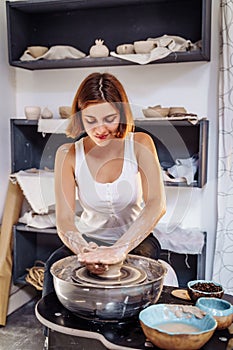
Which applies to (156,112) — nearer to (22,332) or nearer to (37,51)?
(37,51)

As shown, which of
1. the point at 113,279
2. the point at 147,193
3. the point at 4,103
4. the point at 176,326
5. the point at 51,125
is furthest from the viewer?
the point at 4,103

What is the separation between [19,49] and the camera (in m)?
2.36

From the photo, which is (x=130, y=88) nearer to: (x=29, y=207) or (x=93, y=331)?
(x=29, y=207)

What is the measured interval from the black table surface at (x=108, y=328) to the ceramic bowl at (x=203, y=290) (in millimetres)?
140

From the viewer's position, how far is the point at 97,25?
91.8 inches

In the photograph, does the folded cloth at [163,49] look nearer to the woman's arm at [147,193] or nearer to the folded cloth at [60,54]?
the folded cloth at [60,54]

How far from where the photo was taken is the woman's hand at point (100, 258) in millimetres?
1176

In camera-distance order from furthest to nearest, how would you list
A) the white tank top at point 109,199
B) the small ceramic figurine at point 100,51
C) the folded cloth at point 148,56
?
the small ceramic figurine at point 100,51 < the folded cloth at point 148,56 < the white tank top at point 109,199

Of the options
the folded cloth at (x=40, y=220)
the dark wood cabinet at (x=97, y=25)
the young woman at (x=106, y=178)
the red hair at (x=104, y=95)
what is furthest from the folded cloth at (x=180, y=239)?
the dark wood cabinet at (x=97, y=25)

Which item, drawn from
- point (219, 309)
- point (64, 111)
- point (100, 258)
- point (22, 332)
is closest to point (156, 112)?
point (64, 111)

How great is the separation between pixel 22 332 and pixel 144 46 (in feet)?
5.38

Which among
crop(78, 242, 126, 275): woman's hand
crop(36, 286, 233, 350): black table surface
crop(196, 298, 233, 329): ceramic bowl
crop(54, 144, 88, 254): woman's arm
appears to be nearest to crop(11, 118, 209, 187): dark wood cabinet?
crop(54, 144, 88, 254): woman's arm

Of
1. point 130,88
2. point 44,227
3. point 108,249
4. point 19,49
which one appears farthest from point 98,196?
point 19,49

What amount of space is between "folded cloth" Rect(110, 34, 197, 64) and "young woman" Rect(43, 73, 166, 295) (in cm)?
55
